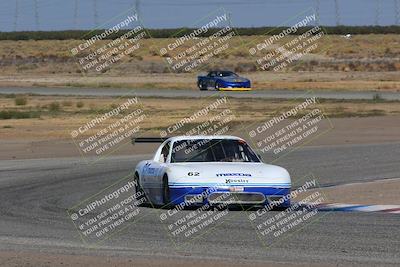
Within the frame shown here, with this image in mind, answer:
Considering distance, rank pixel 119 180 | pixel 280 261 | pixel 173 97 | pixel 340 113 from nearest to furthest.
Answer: pixel 280 261 → pixel 119 180 → pixel 340 113 → pixel 173 97

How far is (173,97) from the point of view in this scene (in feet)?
184

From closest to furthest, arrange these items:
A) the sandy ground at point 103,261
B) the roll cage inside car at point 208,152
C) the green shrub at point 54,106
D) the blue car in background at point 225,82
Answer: the sandy ground at point 103,261 < the roll cage inside car at point 208,152 < the green shrub at point 54,106 < the blue car in background at point 225,82

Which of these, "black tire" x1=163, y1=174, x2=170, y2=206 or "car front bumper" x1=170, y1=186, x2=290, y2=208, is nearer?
"car front bumper" x1=170, y1=186, x2=290, y2=208

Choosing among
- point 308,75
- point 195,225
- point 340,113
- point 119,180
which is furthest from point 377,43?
point 195,225

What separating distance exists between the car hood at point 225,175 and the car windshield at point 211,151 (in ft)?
1.85

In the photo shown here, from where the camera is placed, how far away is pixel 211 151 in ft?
59.2

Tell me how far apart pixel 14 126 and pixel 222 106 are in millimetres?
11600

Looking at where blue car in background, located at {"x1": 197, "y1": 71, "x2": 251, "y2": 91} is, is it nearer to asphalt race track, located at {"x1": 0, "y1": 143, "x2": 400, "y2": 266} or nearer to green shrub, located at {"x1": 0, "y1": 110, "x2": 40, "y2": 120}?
green shrub, located at {"x1": 0, "y1": 110, "x2": 40, "y2": 120}

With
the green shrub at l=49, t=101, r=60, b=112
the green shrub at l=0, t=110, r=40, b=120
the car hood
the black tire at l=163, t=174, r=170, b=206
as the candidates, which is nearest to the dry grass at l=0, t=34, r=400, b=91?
the green shrub at l=49, t=101, r=60, b=112

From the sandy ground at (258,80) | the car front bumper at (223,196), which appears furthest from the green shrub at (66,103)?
the car front bumper at (223,196)

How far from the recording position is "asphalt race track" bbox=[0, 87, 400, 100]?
55.1m

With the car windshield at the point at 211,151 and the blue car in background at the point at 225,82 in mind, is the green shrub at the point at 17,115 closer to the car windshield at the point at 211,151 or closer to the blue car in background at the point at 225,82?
the blue car in background at the point at 225,82

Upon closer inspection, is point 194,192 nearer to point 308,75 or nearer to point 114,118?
point 114,118

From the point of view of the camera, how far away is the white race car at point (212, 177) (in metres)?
16.7
